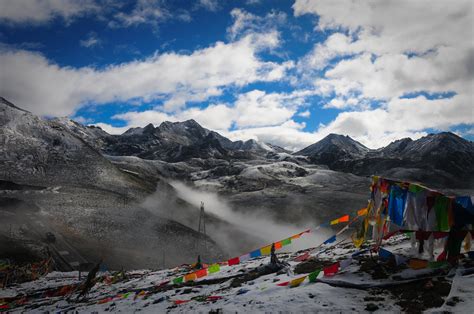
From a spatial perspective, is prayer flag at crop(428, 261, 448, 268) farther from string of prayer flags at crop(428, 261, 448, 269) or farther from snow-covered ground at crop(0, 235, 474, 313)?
snow-covered ground at crop(0, 235, 474, 313)

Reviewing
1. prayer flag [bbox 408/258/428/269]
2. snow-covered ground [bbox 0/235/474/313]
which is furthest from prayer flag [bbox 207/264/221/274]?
prayer flag [bbox 408/258/428/269]

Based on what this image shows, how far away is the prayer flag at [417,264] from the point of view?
1295 centimetres

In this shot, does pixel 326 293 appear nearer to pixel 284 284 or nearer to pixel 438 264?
pixel 284 284

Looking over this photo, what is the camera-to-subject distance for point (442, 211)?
522 inches

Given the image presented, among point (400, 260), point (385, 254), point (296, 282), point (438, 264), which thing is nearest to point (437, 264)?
point (438, 264)

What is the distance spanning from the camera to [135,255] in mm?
62312

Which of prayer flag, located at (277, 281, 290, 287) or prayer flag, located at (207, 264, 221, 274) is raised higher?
prayer flag, located at (277, 281, 290, 287)

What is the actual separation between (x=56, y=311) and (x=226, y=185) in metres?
170

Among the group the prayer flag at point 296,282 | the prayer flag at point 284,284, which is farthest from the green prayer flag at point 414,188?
the prayer flag at point 284,284

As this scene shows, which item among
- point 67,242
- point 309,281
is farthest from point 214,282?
point 67,242

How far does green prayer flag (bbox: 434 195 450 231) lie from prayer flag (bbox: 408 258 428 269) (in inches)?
59.0

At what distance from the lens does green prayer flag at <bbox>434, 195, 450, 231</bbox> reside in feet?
42.8

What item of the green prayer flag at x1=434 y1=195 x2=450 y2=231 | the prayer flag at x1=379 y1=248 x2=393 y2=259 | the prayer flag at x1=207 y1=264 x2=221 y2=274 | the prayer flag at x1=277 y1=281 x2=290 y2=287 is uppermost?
the green prayer flag at x1=434 y1=195 x2=450 y2=231

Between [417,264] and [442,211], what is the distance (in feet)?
7.76
